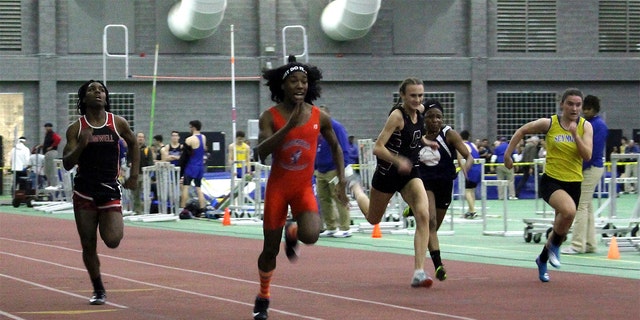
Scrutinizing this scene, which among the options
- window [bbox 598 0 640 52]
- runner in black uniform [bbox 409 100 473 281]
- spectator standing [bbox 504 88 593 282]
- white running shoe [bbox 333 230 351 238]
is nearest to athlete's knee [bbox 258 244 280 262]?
runner in black uniform [bbox 409 100 473 281]

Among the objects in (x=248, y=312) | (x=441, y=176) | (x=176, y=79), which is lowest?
(x=248, y=312)

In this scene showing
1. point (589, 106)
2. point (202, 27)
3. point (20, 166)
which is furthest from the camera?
point (202, 27)

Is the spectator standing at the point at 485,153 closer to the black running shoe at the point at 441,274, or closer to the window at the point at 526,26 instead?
the window at the point at 526,26

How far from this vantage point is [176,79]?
1770 inches

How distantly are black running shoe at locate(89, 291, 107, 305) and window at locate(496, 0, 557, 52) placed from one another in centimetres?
3798

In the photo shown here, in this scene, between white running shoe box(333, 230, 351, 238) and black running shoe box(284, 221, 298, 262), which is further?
white running shoe box(333, 230, 351, 238)

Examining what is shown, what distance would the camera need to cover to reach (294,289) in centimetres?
1303

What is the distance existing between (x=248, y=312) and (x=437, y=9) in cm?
3760

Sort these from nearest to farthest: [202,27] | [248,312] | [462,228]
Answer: [248,312] → [462,228] → [202,27]

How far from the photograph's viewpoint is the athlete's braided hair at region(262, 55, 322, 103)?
1038 centimetres

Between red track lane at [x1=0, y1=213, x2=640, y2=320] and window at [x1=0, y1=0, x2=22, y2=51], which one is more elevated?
window at [x1=0, y1=0, x2=22, y2=51]

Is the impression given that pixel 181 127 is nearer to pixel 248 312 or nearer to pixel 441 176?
pixel 441 176

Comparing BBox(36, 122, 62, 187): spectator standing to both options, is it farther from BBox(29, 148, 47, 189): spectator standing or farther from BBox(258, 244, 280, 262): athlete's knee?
BBox(258, 244, 280, 262): athlete's knee

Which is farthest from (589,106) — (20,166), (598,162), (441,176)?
(20,166)
